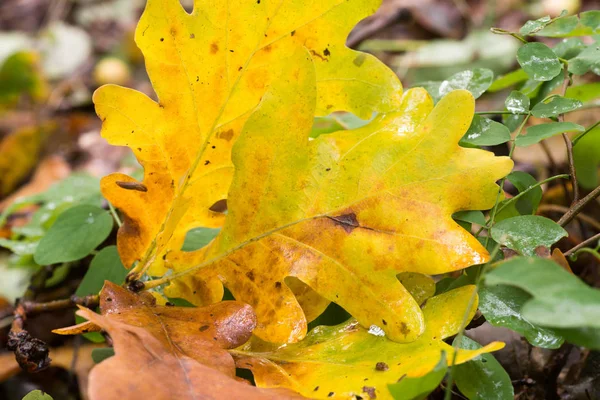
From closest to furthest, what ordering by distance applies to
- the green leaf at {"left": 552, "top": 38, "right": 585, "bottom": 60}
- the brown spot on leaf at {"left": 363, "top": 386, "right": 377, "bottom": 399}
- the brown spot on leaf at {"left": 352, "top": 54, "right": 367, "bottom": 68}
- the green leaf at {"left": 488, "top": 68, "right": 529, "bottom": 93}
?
the brown spot on leaf at {"left": 363, "top": 386, "right": 377, "bottom": 399}
the brown spot on leaf at {"left": 352, "top": 54, "right": 367, "bottom": 68}
the green leaf at {"left": 552, "top": 38, "right": 585, "bottom": 60}
the green leaf at {"left": 488, "top": 68, "right": 529, "bottom": 93}

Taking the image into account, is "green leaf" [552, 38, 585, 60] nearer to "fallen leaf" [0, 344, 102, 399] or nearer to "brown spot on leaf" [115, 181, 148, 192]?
"brown spot on leaf" [115, 181, 148, 192]

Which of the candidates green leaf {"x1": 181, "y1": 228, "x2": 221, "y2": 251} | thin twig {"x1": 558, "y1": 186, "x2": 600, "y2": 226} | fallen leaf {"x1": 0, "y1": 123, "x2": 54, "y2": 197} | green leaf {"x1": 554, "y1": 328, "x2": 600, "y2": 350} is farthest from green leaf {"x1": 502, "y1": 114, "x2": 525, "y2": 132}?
fallen leaf {"x1": 0, "y1": 123, "x2": 54, "y2": 197}

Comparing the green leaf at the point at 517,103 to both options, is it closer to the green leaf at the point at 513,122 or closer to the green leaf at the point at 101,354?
the green leaf at the point at 513,122

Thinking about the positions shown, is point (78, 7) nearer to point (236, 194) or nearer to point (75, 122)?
point (75, 122)

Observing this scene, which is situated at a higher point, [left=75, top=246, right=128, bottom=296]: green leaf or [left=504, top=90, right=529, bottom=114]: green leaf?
[left=504, top=90, right=529, bottom=114]: green leaf

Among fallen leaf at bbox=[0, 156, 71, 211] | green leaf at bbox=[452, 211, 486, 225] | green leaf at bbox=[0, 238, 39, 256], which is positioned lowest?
fallen leaf at bbox=[0, 156, 71, 211]

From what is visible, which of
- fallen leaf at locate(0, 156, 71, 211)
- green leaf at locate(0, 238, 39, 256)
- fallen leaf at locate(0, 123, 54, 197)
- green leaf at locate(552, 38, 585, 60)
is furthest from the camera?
fallen leaf at locate(0, 123, 54, 197)

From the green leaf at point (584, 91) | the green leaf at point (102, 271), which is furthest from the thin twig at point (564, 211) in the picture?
the green leaf at point (102, 271)

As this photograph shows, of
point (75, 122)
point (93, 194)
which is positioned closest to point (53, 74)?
point (75, 122)
